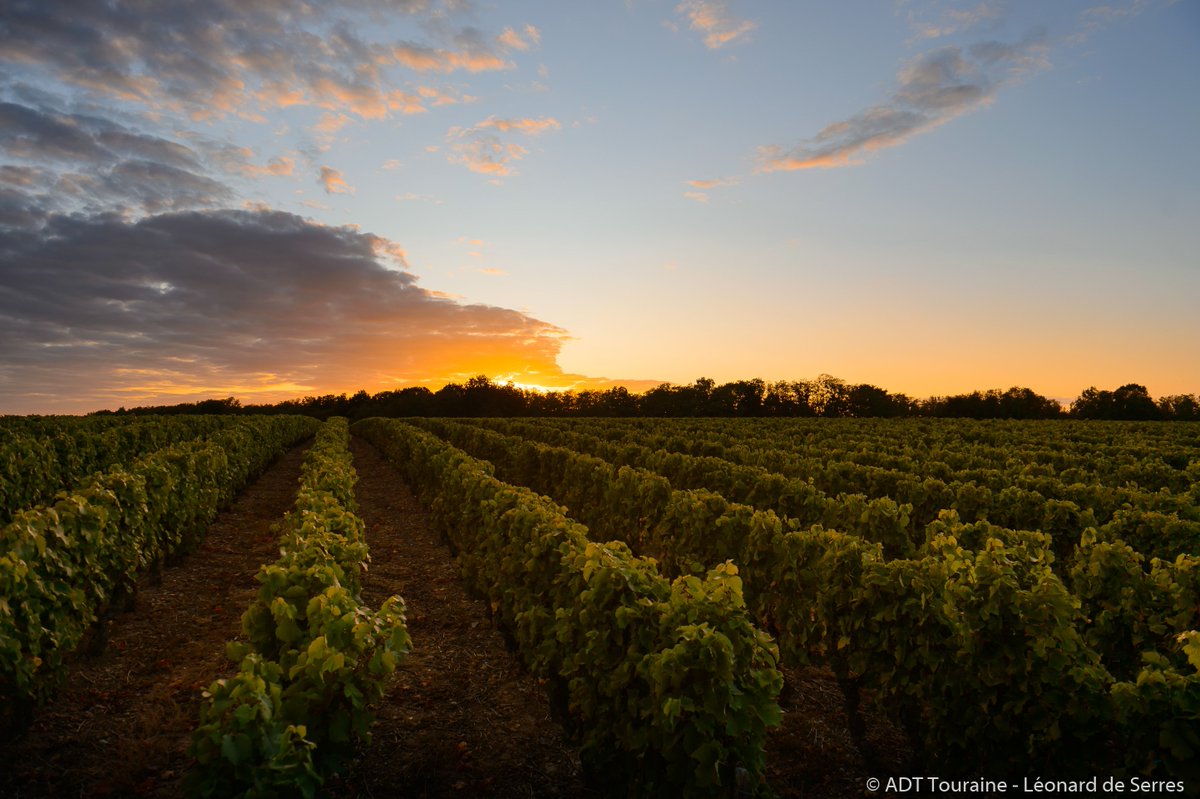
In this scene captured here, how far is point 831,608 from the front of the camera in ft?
23.4

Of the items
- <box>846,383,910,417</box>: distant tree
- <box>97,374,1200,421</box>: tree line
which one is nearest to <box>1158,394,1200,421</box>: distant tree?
<box>97,374,1200,421</box>: tree line

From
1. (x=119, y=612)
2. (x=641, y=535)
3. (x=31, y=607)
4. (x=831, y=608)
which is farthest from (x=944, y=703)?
(x=119, y=612)

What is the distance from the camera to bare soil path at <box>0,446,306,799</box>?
583 centimetres

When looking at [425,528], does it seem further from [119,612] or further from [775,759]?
[775,759]

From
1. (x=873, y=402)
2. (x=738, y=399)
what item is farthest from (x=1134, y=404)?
(x=738, y=399)

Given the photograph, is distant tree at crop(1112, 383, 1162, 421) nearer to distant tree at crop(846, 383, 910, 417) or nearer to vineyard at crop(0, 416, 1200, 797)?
distant tree at crop(846, 383, 910, 417)

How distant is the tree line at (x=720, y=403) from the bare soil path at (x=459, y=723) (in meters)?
101

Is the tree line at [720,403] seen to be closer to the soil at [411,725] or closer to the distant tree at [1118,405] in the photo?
the distant tree at [1118,405]

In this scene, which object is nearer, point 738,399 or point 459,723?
point 459,723

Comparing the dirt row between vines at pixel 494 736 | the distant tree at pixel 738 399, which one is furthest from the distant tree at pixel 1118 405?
the dirt row between vines at pixel 494 736

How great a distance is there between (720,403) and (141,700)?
106 meters

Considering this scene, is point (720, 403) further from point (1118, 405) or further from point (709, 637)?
point (709, 637)

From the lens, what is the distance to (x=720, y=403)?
110125mm

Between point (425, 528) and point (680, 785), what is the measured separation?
44.3ft
